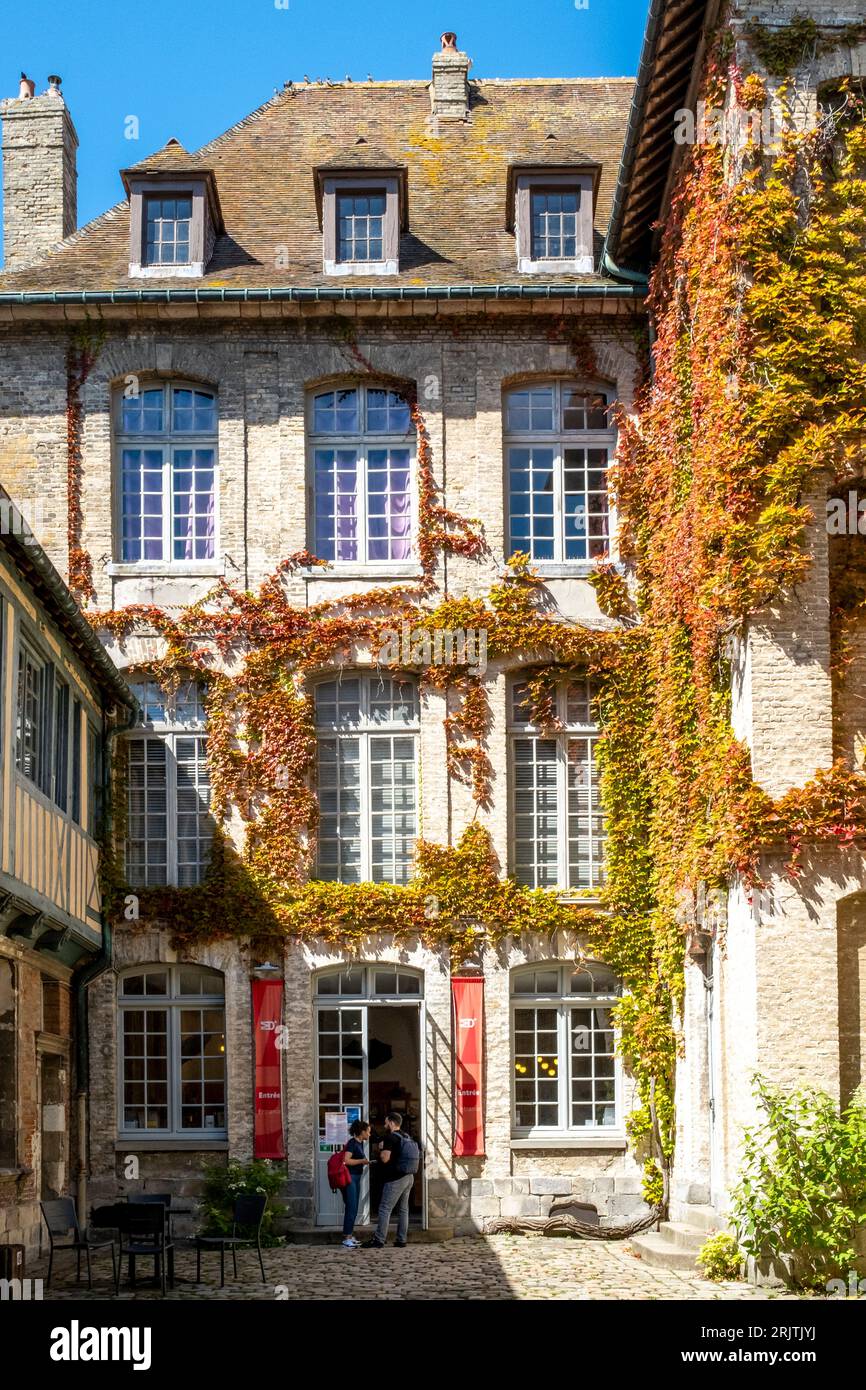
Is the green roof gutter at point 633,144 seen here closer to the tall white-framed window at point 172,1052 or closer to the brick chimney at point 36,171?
the brick chimney at point 36,171

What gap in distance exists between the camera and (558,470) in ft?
71.8

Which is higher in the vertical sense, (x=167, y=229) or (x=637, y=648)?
(x=167, y=229)

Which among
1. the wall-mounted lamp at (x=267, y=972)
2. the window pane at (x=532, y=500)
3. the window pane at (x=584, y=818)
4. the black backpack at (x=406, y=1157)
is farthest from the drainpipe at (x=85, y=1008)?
the window pane at (x=584, y=818)

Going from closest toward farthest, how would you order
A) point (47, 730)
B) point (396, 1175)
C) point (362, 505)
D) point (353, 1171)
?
Answer: point (47, 730) < point (396, 1175) < point (353, 1171) < point (362, 505)

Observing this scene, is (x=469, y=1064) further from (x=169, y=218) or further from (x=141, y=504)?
(x=169, y=218)

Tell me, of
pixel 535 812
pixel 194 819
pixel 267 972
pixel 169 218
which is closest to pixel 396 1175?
pixel 267 972

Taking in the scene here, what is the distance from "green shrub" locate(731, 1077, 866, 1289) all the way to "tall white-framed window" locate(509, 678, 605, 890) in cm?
598

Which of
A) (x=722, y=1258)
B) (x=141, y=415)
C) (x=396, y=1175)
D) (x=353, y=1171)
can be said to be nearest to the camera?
(x=722, y=1258)

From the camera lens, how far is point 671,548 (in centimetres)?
1944

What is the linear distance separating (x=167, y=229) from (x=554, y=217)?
4.25 meters

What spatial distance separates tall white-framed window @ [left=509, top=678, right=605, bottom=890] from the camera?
21266mm

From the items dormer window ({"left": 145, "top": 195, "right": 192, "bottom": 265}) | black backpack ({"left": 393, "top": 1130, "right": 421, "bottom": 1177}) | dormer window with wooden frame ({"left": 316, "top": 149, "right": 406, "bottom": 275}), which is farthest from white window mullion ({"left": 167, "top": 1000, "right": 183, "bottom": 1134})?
dormer window with wooden frame ({"left": 316, "top": 149, "right": 406, "bottom": 275})

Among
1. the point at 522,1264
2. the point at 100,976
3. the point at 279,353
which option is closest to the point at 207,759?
the point at 100,976

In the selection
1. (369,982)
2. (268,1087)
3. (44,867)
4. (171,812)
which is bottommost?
(268,1087)
